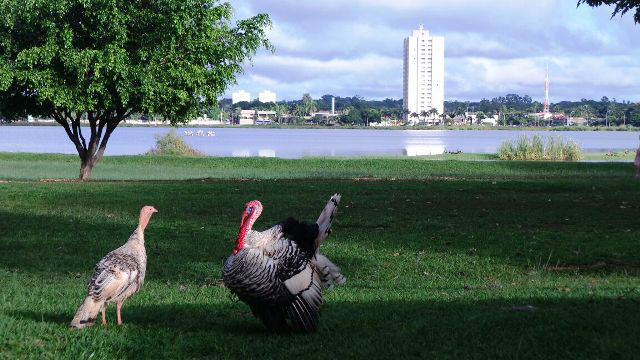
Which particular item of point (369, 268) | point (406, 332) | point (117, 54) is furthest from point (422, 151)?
point (406, 332)

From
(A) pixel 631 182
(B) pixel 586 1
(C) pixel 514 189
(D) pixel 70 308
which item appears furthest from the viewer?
(A) pixel 631 182

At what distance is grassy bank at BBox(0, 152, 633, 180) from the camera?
36.4m

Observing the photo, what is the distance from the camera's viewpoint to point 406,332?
809cm

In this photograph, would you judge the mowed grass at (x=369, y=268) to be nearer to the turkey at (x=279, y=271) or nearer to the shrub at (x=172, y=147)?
the turkey at (x=279, y=271)

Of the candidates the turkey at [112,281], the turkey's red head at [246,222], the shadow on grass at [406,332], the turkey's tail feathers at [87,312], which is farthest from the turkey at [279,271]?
the turkey's tail feathers at [87,312]

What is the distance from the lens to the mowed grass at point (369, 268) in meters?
7.76

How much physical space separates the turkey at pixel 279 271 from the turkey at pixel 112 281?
3.10 feet

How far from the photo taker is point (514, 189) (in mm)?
27047

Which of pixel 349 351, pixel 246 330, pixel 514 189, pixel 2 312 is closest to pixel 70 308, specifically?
pixel 2 312

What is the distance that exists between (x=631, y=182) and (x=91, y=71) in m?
18.4

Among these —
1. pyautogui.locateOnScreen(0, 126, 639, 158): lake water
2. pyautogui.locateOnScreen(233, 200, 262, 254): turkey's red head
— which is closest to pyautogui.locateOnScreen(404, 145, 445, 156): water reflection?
pyautogui.locateOnScreen(0, 126, 639, 158): lake water

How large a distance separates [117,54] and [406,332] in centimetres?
2182

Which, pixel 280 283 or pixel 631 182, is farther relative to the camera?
pixel 631 182

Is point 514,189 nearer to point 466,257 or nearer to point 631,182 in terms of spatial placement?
point 631,182
